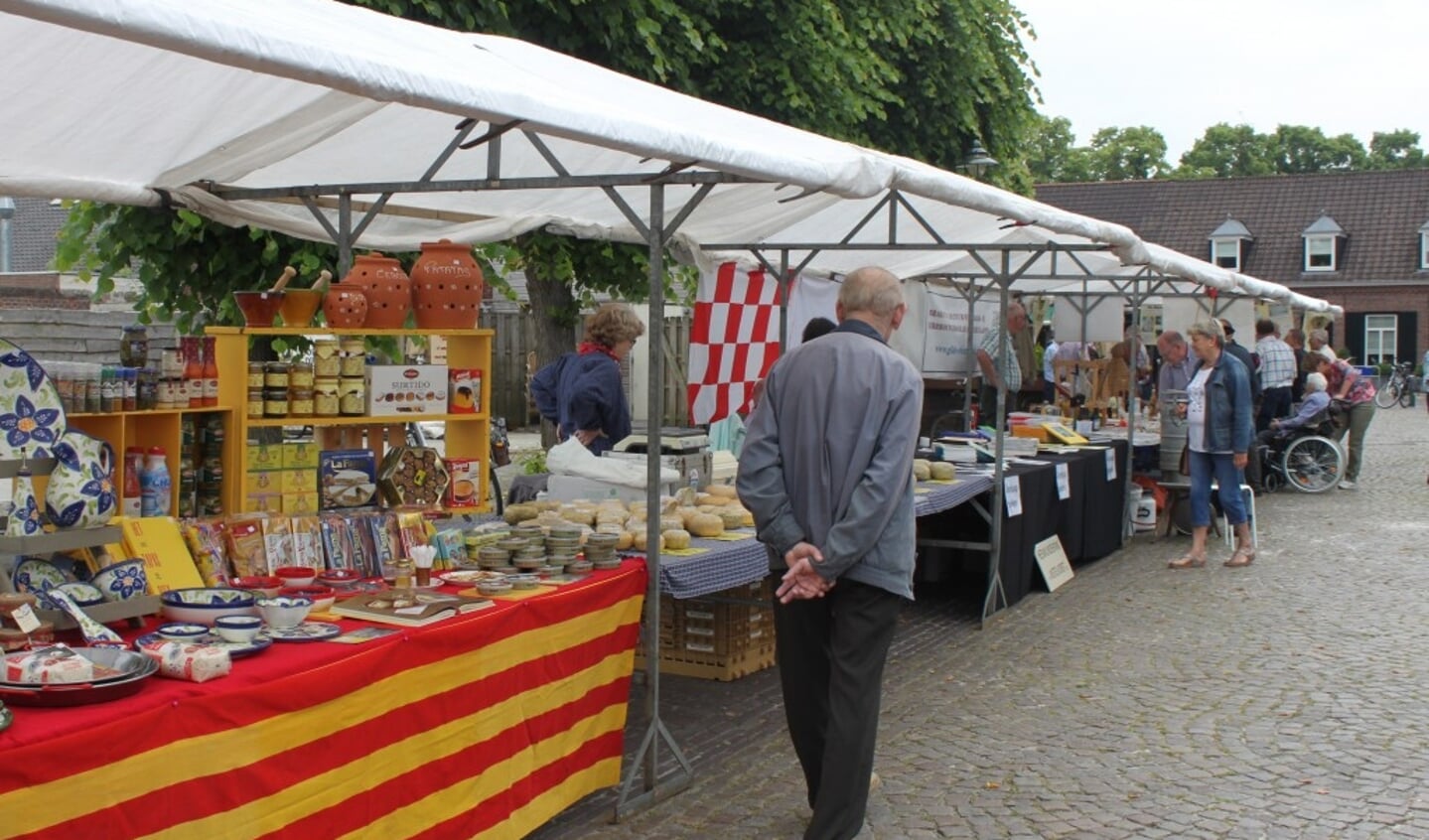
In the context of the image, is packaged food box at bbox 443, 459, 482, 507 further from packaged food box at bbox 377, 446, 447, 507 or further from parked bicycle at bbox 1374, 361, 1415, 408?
parked bicycle at bbox 1374, 361, 1415, 408

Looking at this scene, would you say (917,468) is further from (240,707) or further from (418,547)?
(240,707)

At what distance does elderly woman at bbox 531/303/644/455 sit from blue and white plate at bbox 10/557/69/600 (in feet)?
12.6

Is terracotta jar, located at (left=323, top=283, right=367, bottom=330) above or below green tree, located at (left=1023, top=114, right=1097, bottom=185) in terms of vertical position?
below

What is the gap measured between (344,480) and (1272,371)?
40.6ft

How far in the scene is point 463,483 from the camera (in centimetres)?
547

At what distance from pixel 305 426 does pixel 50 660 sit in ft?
8.19

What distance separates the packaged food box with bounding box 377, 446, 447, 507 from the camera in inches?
203

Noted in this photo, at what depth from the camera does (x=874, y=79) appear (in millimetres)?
13406

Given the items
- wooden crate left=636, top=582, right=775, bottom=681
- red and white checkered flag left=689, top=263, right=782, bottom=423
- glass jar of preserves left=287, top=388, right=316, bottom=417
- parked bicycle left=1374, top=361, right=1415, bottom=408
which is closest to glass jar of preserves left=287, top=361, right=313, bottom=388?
glass jar of preserves left=287, top=388, right=316, bottom=417

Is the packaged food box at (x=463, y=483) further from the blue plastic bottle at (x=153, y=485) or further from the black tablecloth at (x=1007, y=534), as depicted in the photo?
the black tablecloth at (x=1007, y=534)

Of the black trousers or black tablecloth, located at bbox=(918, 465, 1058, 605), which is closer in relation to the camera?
the black trousers

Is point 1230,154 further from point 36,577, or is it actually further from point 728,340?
point 36,577

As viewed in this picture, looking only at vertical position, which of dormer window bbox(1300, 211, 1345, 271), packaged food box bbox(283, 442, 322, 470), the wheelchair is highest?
dormer window bbox(1300, 211, 1345, 271)

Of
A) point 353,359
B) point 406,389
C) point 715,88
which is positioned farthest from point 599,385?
point 715,88
